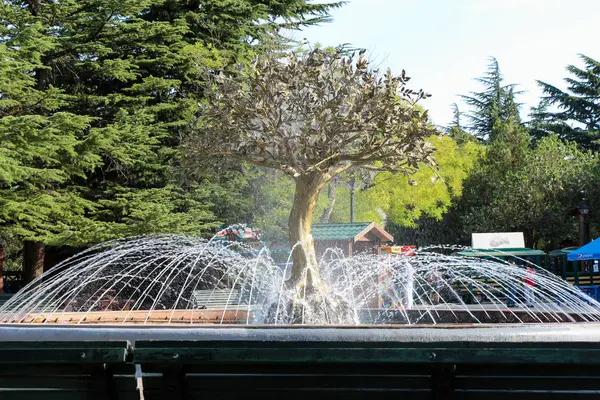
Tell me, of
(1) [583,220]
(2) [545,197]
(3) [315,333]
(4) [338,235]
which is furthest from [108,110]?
(2) [545,197]

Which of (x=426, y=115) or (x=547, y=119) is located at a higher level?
(x=547, y=119)

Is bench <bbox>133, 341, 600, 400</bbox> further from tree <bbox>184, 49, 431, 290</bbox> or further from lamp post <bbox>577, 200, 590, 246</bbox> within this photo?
lamp post <bbox>577, 200, 590, 246</bbox>

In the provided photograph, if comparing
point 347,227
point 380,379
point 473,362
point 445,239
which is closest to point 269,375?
point 380,379

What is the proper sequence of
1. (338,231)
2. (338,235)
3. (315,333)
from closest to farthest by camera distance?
(315,333) < (338,235) < (338,231)

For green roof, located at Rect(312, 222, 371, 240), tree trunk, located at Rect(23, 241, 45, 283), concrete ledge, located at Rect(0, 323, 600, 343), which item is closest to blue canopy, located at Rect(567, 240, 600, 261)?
green roof, located at Rect(312, 222, 371, 240)

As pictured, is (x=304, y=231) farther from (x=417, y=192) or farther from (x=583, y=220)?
(x=417, y=192)

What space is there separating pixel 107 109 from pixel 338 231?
32.0ft

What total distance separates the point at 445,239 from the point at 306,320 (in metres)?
39.5

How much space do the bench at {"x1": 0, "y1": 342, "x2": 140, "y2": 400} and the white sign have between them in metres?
21.1

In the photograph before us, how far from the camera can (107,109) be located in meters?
24.3

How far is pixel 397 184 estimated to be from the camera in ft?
128

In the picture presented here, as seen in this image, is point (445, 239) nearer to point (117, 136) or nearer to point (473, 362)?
point (117, 136)

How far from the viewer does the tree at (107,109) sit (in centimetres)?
2012

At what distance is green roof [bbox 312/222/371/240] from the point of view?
28.1m
